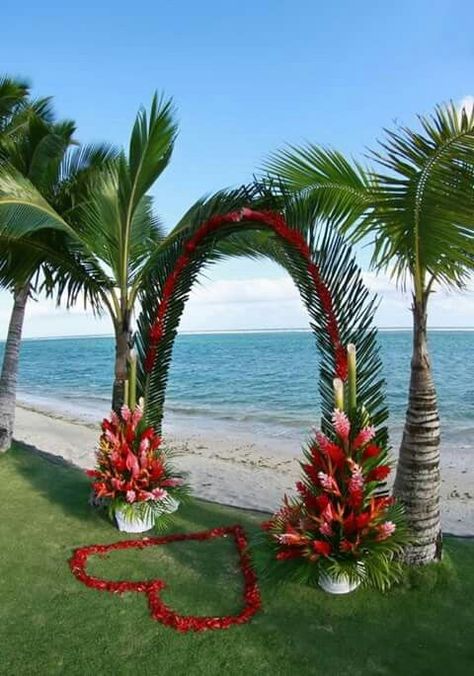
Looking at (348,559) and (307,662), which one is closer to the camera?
(307,662)

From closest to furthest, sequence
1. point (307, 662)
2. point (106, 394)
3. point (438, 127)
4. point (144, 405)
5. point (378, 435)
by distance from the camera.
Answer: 1. point (307, 662)
2. point (438, 127)
3. point (378, 435)
4. point (144, 405)
5. point (106, 394)

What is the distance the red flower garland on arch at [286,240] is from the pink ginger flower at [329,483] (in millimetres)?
958

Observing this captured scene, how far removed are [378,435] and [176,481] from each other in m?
2.62

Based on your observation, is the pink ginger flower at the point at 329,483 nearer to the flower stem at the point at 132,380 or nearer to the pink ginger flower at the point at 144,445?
the pink ginger flower at the point at 144,445

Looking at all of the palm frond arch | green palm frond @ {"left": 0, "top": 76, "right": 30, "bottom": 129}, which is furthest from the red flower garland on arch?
green palm frond @ {"left": 0, "top": 76, "right": 30, "bottom": 129}

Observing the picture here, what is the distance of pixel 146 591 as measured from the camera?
464 centimetres

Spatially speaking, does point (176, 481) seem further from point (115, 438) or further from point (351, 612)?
point (351, 612)

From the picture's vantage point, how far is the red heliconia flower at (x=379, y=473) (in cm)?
452

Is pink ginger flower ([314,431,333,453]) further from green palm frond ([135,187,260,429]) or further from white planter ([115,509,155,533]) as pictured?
green palm frond ([135,187,260,429])

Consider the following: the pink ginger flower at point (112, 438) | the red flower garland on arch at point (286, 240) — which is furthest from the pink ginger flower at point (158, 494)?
the red flower garland on arch at point (286, 240)

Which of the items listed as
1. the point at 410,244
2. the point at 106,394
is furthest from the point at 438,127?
the point at 106,394

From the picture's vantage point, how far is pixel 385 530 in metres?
4.35

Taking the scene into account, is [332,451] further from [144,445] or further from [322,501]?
[144,445]

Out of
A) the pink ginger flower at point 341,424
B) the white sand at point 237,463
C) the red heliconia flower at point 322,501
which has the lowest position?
the white sand at point 237,463
